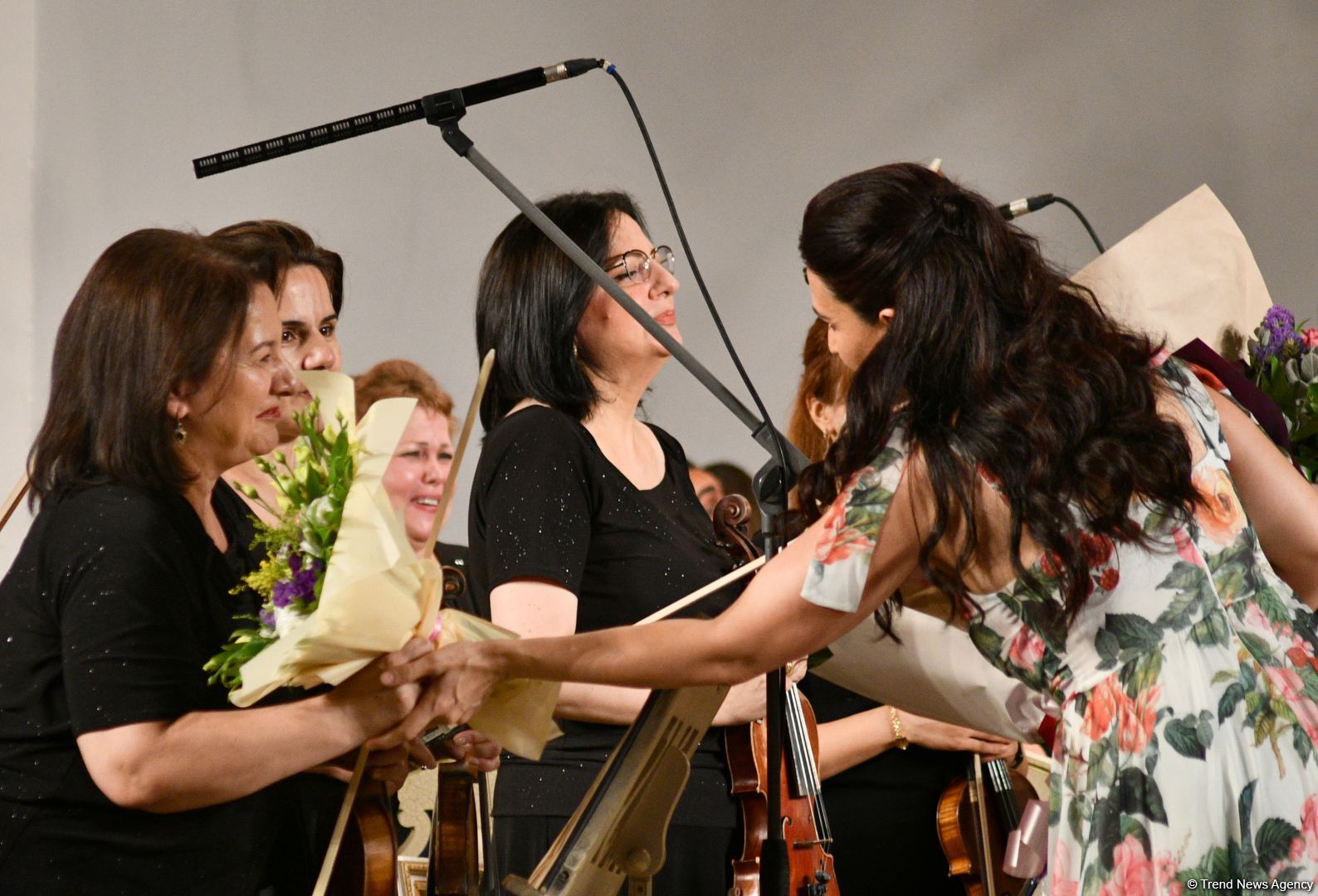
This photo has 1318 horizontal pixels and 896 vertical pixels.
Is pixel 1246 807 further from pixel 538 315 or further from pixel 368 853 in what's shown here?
pixel 538 315

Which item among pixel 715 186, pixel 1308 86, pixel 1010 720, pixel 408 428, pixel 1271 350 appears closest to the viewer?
pixel 1010 720

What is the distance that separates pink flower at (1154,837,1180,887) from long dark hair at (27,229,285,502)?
117 centimetres

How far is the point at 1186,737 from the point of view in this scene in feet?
4.76

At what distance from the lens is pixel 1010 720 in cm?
170

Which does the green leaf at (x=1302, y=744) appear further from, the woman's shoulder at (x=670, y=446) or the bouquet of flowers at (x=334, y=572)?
the woman's shoulder at (x=670, y=446)

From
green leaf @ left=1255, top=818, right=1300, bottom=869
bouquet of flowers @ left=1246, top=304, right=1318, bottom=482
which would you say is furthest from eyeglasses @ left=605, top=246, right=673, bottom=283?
green leaf @ left=1255, top=818, right=1300, bottom=869

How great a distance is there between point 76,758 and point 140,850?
12 cm

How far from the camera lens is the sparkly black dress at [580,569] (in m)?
1.99

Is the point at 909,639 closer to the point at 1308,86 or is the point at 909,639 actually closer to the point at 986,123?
the point at 986,123

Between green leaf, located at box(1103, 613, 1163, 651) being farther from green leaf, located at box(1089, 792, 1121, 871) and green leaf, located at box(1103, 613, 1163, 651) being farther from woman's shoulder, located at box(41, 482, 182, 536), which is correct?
woman's shoulder, located at box(41, 482, 182, 536)

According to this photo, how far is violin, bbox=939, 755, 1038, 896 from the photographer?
2512 mm

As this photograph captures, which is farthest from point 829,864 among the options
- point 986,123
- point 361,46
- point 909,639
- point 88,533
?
point 986,123

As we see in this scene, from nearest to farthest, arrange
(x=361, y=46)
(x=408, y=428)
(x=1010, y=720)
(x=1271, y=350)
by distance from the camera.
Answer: (x=1010, y=720) → (x=1271, y=350) → (x=408, y=428) → (x=361, y=46)

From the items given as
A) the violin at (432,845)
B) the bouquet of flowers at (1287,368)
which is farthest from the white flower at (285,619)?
the bouquet of flowers at (1287,368)
